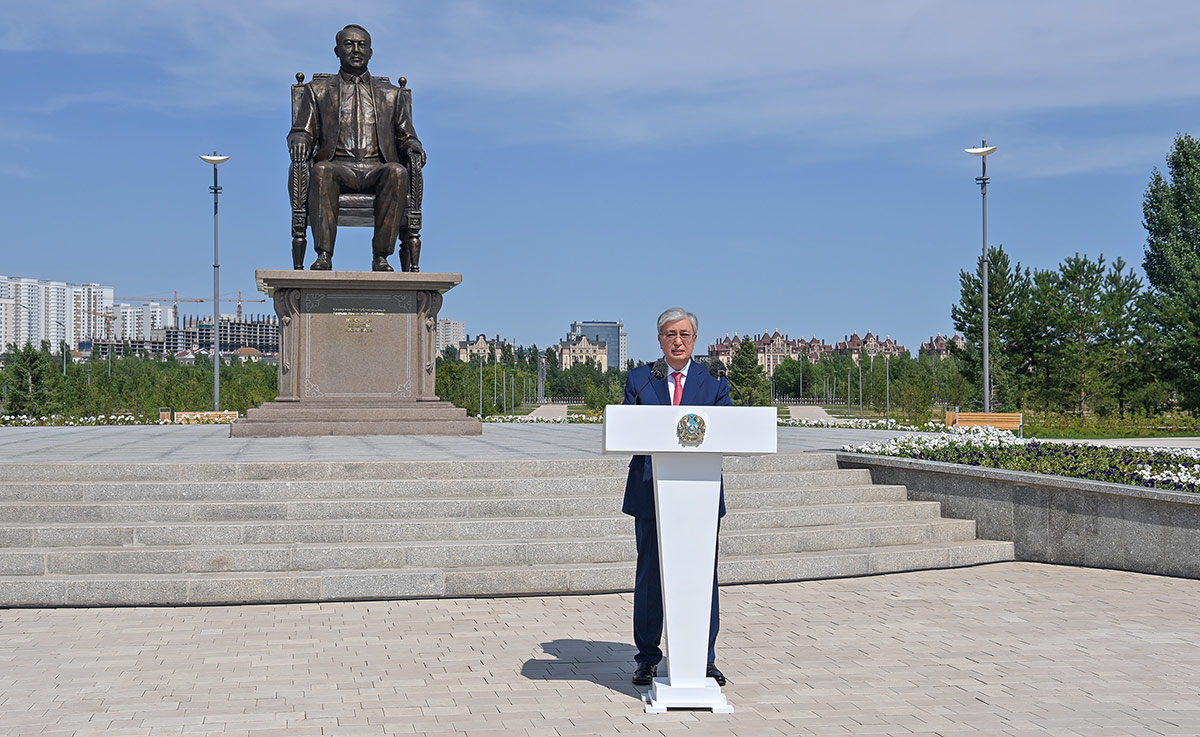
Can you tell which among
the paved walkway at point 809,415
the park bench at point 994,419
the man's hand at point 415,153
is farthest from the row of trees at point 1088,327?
the man's hand at point 415,153

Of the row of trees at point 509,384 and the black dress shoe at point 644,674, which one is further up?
the row of trees at point 509,384

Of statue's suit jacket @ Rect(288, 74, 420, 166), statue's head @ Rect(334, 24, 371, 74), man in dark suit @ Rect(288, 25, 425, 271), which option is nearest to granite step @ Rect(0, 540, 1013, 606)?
man in dark suit @ Rect(288, 25, 425, 271)

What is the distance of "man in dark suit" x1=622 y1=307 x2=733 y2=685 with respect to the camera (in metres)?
5.14

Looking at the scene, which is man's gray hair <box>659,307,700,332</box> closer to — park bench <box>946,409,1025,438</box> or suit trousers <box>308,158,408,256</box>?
suit trousers <box>308,158,408,256</box>

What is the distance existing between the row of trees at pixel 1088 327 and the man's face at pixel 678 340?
120 ft

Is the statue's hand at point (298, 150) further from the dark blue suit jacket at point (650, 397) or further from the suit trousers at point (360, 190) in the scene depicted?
the dark blue suit jacket at point (650, 397)

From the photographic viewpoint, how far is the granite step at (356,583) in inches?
278

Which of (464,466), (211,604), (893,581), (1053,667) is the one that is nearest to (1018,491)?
(893,581)

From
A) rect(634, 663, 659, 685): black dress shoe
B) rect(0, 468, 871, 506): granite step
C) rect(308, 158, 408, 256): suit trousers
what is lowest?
rect(634, 663, 659, 685): black dress shoe

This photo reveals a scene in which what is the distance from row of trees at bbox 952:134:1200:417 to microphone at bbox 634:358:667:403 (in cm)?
3678

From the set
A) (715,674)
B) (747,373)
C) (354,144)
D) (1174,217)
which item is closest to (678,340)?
(715,674)

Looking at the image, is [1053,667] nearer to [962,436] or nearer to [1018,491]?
[1018,491]

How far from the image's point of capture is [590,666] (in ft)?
18.5

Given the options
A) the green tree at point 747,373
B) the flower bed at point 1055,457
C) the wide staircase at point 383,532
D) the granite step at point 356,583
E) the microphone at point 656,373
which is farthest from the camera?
the green tree at point 747,373
